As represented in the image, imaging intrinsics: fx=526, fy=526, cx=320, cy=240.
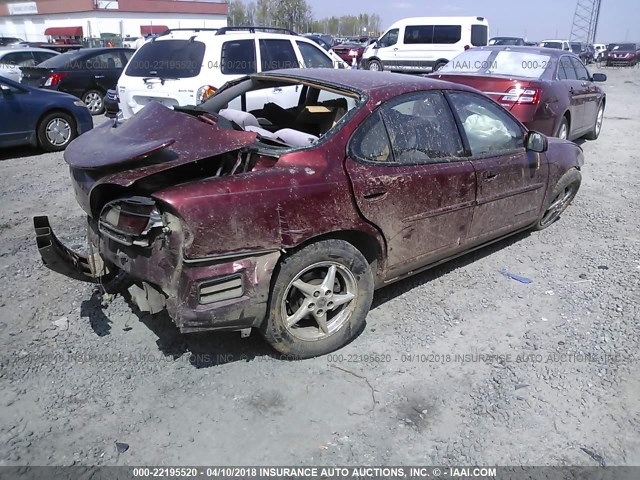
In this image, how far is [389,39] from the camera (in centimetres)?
2052

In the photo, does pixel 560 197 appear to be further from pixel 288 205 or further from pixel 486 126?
pixel 288 205

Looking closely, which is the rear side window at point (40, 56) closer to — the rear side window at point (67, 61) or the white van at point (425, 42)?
the rear side window at point (67, 61)

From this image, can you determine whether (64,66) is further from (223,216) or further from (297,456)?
(297,456)

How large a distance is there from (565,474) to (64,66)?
13.1 meters

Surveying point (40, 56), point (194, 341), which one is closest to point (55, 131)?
point (194, 341)

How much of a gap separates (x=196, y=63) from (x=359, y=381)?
577 cm

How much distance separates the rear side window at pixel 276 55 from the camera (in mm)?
8102

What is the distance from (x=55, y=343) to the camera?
3.39m

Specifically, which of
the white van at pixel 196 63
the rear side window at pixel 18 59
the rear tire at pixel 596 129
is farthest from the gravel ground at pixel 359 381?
the rear side window at pixel 18 59

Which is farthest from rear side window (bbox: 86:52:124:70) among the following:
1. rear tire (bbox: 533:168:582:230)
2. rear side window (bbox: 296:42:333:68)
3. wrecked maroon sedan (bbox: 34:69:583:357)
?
rear tire (bbox: 533:168:582:230)

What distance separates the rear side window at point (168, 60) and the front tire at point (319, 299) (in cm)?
509

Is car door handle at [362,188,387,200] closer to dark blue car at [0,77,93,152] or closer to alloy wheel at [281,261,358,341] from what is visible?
alloy wheel at [281,261,358,341]

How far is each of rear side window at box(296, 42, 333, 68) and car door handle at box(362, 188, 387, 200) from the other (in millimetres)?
5964

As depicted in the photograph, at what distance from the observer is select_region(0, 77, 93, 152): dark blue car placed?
319 inches
